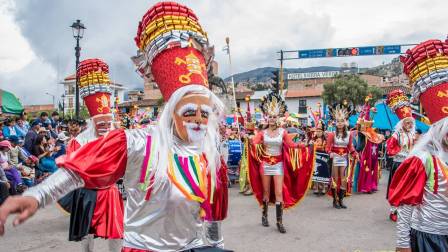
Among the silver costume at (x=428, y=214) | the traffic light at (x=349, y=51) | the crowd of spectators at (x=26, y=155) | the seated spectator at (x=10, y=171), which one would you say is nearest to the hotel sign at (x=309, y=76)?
the traffic light at (x=349, y=51)

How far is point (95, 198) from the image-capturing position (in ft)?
15.1

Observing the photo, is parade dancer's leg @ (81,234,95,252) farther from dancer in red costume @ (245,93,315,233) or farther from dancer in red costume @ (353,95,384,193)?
dancer in red costume @ (353,95,384,193)

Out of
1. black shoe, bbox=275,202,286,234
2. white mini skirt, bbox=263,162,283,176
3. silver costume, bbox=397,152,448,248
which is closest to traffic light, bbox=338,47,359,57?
white mini skirt, bbox=263,162,283,176

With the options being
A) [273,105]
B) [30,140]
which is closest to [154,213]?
[273,105]

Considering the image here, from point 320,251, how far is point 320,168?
175 inches

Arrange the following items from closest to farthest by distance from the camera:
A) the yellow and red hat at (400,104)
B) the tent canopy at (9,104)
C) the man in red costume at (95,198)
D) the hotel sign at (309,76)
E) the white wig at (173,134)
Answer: the white wig at (173,134), the man in red costume at (95,198), the yellow and red hat at (400,104), the tent canopy at (9,104), the hotel sign at (309,76)

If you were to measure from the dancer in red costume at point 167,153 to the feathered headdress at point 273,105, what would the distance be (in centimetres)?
461

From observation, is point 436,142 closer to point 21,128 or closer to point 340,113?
point 340,113

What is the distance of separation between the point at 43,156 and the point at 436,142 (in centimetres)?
938

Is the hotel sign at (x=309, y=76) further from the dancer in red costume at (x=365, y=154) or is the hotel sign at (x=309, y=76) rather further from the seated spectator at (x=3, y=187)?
the seated spectator at (x=3, y=187)

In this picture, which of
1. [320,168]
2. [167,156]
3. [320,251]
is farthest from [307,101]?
[167,156]

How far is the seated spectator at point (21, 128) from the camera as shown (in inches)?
449

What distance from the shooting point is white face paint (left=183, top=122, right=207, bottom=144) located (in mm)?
2539

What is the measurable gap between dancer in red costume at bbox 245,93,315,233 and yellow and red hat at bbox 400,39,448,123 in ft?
12.7
